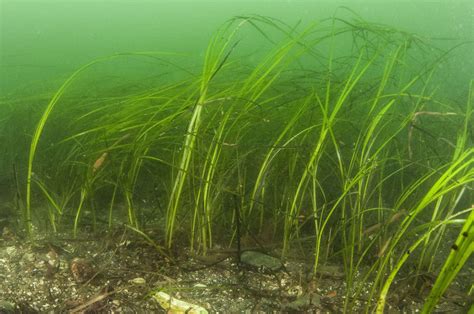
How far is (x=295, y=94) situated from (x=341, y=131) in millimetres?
391

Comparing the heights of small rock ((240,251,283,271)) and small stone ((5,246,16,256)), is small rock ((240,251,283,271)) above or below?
above

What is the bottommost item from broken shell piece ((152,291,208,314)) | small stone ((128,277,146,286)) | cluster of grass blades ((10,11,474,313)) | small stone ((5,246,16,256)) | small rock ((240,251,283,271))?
small stone ((5,246,16,256))

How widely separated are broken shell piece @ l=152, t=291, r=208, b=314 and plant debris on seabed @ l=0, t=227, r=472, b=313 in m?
0.01

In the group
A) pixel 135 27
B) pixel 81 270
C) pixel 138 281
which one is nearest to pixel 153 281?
pixel 138 281

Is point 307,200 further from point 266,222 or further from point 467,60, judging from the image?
point 467,60

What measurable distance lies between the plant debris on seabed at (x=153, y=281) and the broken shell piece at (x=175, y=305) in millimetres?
15

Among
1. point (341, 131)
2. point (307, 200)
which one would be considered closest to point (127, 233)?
point (307, 200)

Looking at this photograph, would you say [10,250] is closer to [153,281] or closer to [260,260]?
[153,281]

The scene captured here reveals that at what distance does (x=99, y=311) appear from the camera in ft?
5.68

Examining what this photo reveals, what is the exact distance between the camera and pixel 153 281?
1.97 meters

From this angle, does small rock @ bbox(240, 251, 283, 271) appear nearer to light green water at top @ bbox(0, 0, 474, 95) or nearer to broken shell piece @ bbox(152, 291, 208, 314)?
broken shell piece @ bbox(152, 291, 208, 314)

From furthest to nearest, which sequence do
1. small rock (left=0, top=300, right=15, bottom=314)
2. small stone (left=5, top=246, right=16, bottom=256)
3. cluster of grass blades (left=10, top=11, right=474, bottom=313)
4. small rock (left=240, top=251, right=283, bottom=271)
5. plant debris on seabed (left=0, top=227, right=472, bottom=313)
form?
1. small stone (left=5, top=246, right=16, bottom=256)
2. small rock (left=240, top=251, right=283, bottom=271)
3. cluster of grass blades (left=10, top=11, right=474, bottom=313)
4. plant debris on seabed (left=0, top=227, right=472, bottom=313)
5. small rock (left=0, top=300, right=15, bottom=314)

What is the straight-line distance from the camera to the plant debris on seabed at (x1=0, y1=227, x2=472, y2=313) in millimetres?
1806

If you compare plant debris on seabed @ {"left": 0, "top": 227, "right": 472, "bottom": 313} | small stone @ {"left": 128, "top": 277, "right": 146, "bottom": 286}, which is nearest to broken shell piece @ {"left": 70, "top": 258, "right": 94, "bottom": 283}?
plant debris on seabed @ {"left": 0, "top": 227, "right": 472, "bottom": 313}
